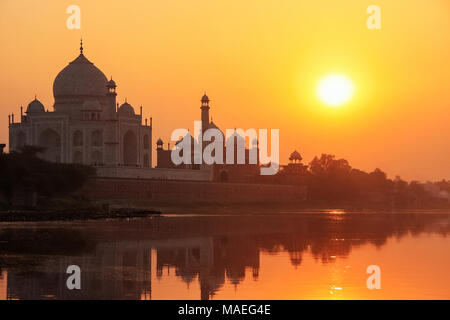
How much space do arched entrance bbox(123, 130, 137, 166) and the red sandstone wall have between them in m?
4.72

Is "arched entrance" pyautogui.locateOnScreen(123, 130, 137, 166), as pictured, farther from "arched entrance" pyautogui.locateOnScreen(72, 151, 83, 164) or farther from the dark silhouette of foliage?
the dark silhouette of foliage

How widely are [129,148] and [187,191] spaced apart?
5.92m

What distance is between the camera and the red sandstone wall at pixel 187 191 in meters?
57.9

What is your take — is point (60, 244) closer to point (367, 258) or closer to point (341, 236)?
point (367, 258)

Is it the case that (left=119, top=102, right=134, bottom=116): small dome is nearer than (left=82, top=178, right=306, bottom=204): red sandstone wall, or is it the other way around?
(left=82, top=178, right=306, bottom=204): red sandstone wall

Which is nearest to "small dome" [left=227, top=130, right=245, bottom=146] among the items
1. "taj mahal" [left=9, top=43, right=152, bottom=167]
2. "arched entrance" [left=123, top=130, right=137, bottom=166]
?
"taj mahal" [left=9, top=43, right=152, bottom=167]

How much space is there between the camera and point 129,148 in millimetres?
67562

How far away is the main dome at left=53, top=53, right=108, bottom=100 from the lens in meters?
67.6

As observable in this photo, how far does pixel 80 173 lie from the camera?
5116 centimetres

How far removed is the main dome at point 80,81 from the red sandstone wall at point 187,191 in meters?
10.1

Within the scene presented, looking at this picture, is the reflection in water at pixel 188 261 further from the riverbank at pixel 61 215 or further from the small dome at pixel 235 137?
the small dome at pixel 235 137
